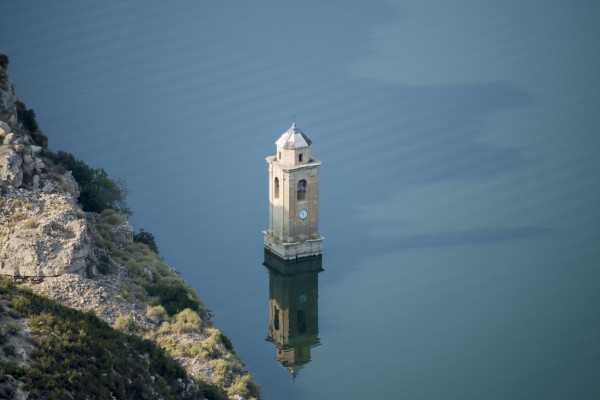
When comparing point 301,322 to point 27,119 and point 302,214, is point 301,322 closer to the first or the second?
point 302,214

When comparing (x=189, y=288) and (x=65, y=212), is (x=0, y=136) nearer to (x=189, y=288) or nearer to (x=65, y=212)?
(x=65, y=212)

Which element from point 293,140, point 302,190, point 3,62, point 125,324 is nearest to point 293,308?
point 302,190

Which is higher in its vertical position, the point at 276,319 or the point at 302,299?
the point at 302,299

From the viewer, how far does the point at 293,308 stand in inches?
3268

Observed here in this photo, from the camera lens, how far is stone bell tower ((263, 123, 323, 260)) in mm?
86312

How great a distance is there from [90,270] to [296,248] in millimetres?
19127

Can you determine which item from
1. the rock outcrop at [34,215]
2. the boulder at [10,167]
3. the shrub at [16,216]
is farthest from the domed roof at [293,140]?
the shrub at [16,216]

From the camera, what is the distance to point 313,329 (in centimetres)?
8012

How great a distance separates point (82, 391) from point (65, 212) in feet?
72.4

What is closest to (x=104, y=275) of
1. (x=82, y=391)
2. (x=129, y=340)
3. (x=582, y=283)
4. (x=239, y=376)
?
(x=239, y=376)

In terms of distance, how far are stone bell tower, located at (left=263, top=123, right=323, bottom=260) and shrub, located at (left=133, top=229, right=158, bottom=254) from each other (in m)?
7.69

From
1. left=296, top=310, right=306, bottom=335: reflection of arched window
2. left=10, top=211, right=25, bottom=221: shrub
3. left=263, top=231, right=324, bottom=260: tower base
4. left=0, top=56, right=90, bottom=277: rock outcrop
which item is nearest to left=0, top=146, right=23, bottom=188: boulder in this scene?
left=0, top=56, right=90, bottom=277: rock outcrop

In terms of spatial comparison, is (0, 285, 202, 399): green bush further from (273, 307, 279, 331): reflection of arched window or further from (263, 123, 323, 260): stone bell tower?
(263, 123, 323, 260): stone bell tower

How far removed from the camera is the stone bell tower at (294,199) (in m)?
86.3
